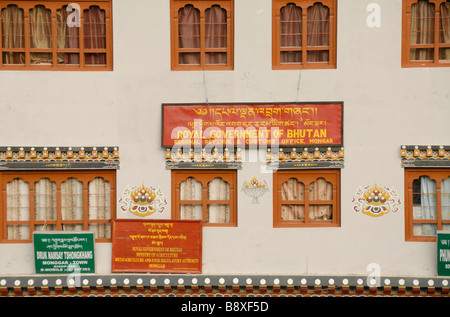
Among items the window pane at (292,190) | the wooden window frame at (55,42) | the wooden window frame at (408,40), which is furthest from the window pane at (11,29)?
the wooden window frame at (408,40)

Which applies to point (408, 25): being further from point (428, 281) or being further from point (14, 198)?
point (14, 198)

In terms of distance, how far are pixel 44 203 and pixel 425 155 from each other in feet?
21.5

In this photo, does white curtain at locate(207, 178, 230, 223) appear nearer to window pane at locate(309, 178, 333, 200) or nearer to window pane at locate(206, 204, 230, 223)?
window pane at locate(206, 204, 230, 223)

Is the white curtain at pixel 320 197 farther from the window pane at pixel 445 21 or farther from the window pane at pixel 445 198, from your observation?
the window pane at pixel 445 21

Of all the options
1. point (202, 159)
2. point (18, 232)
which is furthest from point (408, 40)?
point (18, 232)

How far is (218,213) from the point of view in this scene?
783 centimetres

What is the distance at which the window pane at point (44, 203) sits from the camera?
781cm

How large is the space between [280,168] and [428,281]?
3048mm

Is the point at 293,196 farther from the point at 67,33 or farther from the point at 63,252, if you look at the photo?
the point at 67,33

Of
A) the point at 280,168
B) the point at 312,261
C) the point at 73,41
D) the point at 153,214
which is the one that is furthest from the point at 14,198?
the point at 312,261

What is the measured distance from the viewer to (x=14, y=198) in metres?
7.79

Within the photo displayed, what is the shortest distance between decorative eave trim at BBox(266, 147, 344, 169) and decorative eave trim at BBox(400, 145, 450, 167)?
106 cm

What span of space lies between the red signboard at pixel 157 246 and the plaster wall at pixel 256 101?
0.63ft

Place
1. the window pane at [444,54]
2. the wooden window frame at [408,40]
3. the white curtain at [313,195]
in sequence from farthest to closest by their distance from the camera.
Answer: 1. the white curtain at [313,195]
2. the window pane at [444,54]
3. the wooden window frame at [408,40]
